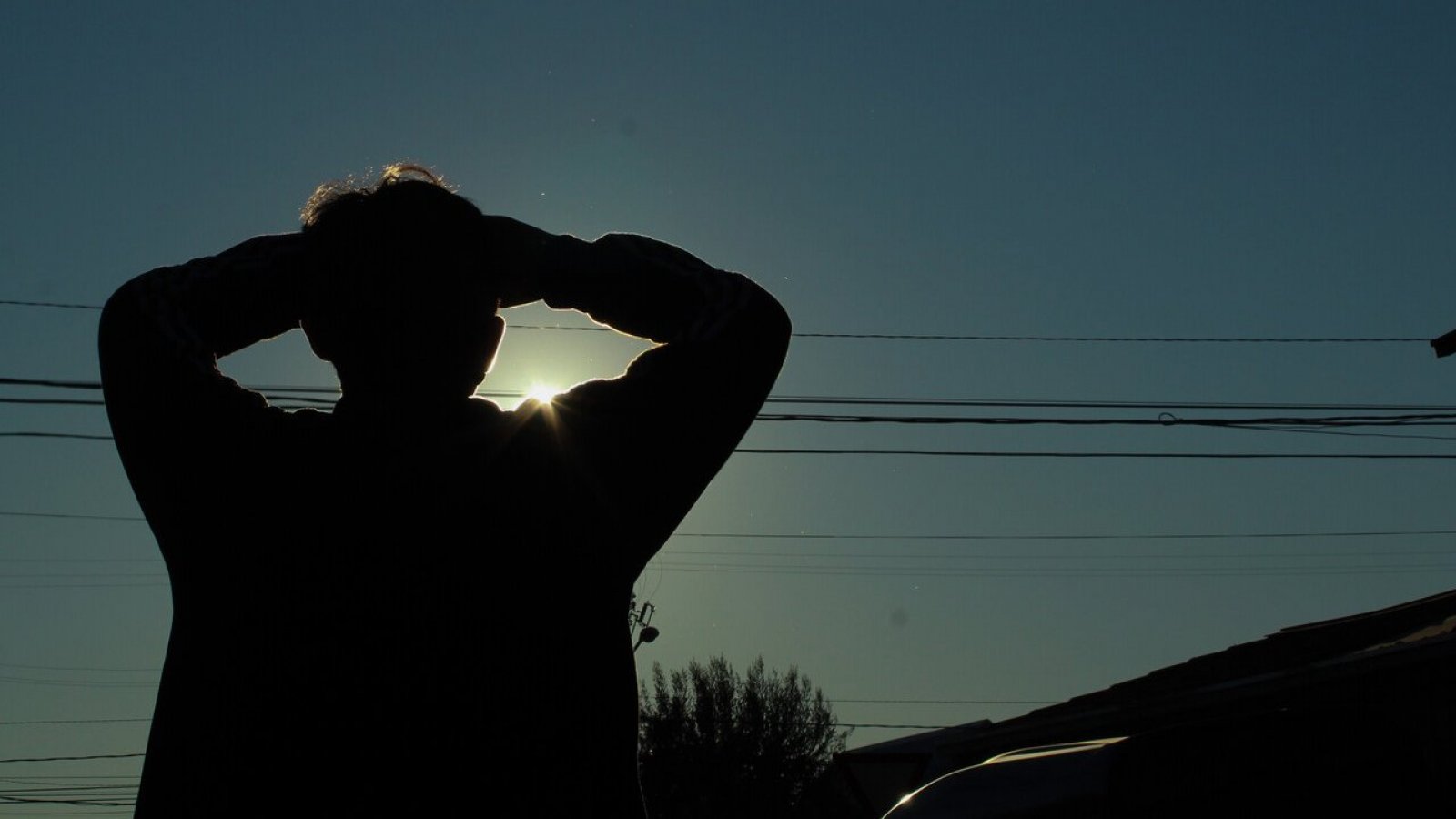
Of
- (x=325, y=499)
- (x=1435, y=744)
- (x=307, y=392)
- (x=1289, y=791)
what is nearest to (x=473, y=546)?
(x=325, y=499)

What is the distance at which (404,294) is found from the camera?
1563 mm

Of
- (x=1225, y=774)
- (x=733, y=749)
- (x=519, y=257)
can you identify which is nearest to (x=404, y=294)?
(x=519, y=257)

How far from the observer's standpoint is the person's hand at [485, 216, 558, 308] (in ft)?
5.68

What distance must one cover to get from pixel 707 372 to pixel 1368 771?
1716 millimetres

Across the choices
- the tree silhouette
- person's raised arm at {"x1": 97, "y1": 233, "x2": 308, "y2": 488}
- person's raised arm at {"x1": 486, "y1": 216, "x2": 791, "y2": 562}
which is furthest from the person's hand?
the tree silhouette

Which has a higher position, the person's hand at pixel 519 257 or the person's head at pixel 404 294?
the person's hand at pixel 519 257

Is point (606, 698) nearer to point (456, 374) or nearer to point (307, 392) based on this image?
point (456, 374)

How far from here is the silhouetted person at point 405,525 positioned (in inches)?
54.2

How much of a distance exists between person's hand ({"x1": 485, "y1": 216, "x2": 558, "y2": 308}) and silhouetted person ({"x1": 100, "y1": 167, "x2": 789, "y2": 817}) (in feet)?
0.17

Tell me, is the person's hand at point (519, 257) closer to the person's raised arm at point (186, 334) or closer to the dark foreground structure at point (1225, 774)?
the person's raised arm at point (186, 334)

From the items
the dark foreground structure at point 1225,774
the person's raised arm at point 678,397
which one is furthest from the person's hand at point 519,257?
the dark foreground structure at point 1225,774

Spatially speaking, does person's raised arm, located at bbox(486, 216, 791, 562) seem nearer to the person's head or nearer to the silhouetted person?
the silhouetted person

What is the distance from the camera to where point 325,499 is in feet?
4.81

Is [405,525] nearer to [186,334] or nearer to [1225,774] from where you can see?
[186,334]
